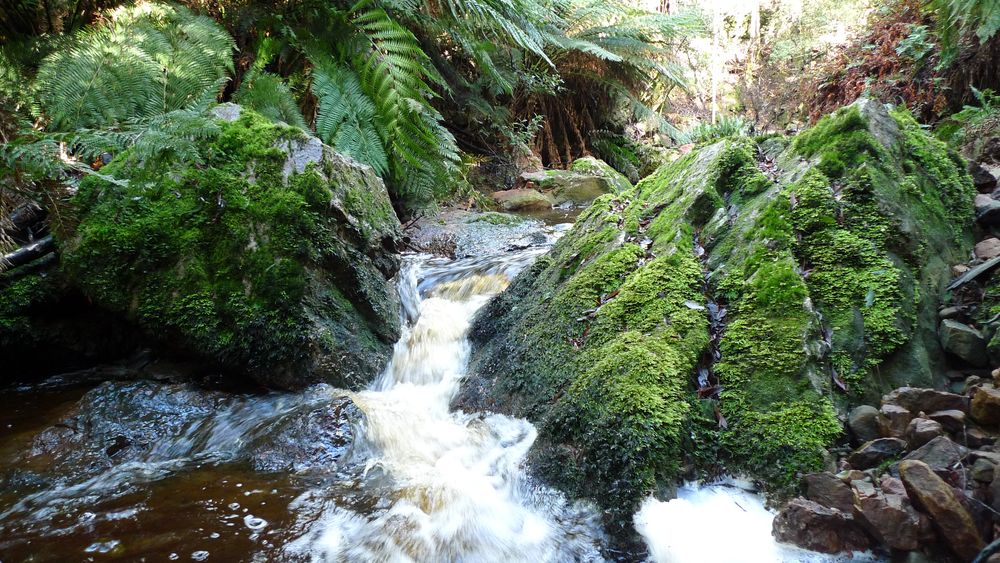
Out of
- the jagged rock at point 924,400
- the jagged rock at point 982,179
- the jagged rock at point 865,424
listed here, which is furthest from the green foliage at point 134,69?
the jagged rock at point 982,179

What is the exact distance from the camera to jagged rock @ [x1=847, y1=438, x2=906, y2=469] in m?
1.67

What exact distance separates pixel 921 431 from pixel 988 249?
133 centimetres

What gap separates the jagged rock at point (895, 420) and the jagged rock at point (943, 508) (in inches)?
10.1

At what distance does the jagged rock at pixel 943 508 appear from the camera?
135 cm

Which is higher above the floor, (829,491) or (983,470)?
(983,470)

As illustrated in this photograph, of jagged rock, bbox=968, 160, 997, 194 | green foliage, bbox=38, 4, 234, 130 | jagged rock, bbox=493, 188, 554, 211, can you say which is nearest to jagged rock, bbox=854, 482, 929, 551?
jagged rock, bbox=968, 160, 997, 194

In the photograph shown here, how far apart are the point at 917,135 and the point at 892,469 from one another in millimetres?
2198

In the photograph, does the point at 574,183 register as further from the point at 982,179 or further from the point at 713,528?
the point at 713,528

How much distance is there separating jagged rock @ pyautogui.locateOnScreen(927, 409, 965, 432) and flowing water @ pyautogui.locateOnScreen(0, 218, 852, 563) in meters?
0.65

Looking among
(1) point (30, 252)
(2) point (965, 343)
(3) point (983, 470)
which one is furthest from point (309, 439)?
(2) point (965, 343)

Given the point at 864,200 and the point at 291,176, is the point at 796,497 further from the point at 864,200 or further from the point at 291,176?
the point at 291,176

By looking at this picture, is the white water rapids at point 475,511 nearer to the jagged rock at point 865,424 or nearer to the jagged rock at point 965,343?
the jagged rock at point 865,424

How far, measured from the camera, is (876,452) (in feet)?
5.55

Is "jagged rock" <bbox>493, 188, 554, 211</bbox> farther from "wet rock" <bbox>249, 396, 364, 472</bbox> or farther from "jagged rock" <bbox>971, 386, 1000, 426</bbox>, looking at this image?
"jagged rock" <bbox>971, 386, 1000, 426</bbox>
